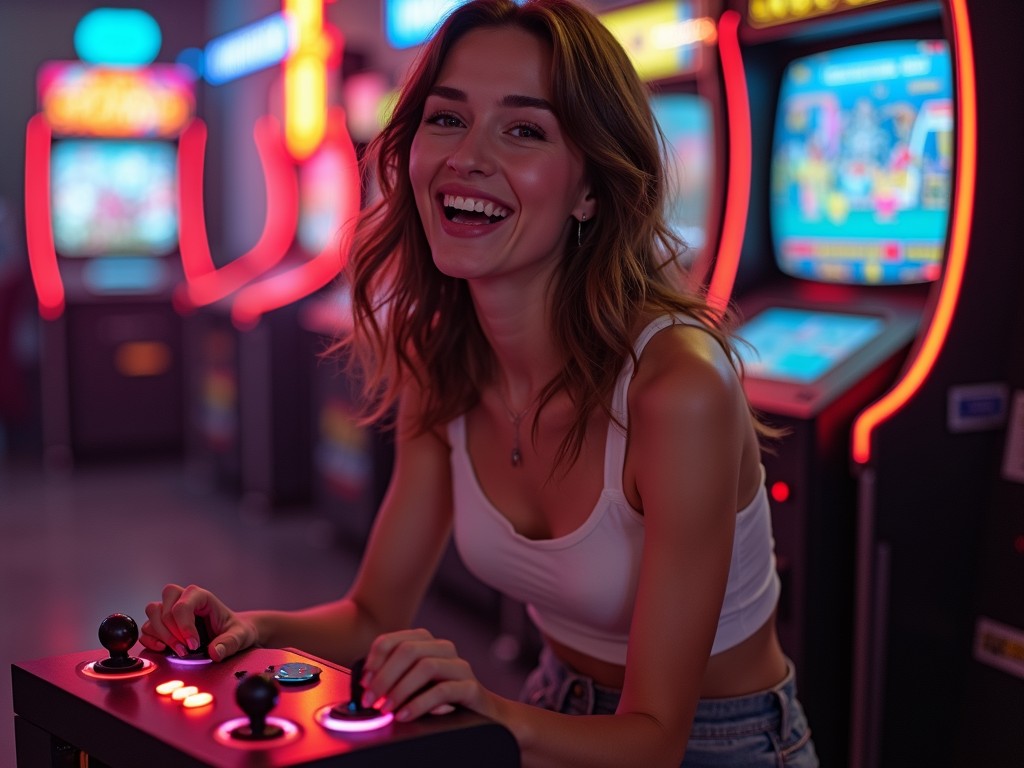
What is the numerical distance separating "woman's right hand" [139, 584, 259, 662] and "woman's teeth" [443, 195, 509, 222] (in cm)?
50

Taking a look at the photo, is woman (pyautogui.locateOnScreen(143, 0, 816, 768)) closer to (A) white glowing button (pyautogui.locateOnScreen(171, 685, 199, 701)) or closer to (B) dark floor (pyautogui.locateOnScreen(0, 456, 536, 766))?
(A) white glowing button (pyautogui.locateOnScreen(171, 685, 199, 701))

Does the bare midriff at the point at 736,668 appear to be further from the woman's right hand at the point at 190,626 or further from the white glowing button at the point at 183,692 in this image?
the white glowing button at the point at 183,692

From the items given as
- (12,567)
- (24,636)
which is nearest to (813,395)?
(24,636)

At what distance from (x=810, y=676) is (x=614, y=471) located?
1.06m

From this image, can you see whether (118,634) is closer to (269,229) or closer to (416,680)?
(416,680)

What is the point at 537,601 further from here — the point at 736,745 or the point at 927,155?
the point at 927,155

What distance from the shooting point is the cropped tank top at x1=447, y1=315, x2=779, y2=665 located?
4.19 ft

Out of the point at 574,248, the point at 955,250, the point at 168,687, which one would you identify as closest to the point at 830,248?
the point at 955,250

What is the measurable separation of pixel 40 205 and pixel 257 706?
5.54m

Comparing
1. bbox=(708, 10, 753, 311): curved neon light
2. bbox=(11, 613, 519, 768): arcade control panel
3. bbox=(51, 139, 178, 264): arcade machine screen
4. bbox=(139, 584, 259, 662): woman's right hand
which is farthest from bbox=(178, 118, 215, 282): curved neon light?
bbox=(11, 613, 519, 768): arcade control panel

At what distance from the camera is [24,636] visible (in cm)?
327

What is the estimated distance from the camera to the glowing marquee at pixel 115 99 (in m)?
5.73

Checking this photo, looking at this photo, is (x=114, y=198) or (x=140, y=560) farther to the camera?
(x=114, y=198)

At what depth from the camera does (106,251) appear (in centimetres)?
595
